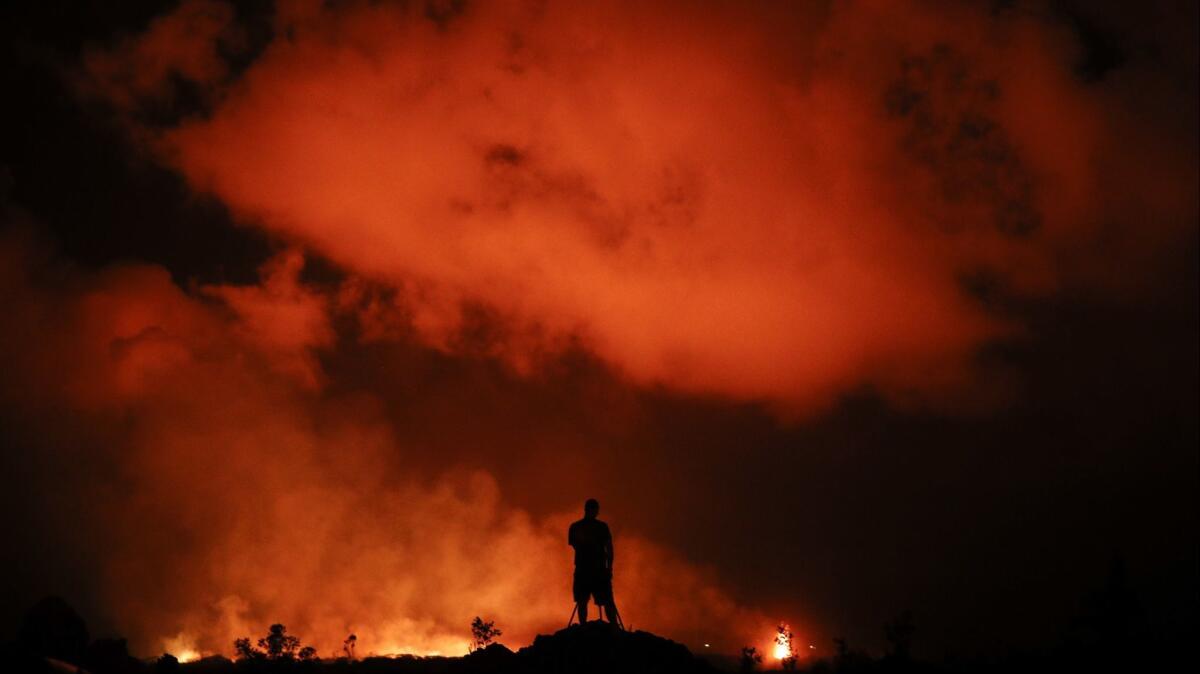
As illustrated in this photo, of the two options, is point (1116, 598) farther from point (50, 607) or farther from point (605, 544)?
point (50, 607)

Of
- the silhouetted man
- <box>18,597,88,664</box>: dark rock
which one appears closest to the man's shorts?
the silhouetted man

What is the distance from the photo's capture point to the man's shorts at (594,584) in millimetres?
17828

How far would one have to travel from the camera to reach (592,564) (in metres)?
17.8

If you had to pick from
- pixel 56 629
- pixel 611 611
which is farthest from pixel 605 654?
pixel 56 629

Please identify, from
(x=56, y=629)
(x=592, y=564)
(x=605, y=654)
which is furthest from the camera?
(x=56, y=629)

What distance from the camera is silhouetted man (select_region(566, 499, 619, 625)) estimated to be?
17.8m

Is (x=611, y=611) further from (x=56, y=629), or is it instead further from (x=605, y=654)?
(x=56, y=629)

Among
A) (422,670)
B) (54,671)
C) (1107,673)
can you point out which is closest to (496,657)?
(422,670)

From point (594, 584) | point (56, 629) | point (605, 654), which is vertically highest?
point (56, 629)

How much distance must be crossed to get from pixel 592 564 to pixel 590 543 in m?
0.43

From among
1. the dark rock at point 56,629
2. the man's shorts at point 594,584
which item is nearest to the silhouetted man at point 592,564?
the man's shorts at point 594,584

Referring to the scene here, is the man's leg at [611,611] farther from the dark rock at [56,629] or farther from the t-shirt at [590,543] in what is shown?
the dark rock at [56,629]

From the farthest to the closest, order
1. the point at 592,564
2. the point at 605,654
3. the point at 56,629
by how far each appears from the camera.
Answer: the point at 56,629
the point at 592,564
the point at 605,654

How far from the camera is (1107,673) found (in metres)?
15.4
